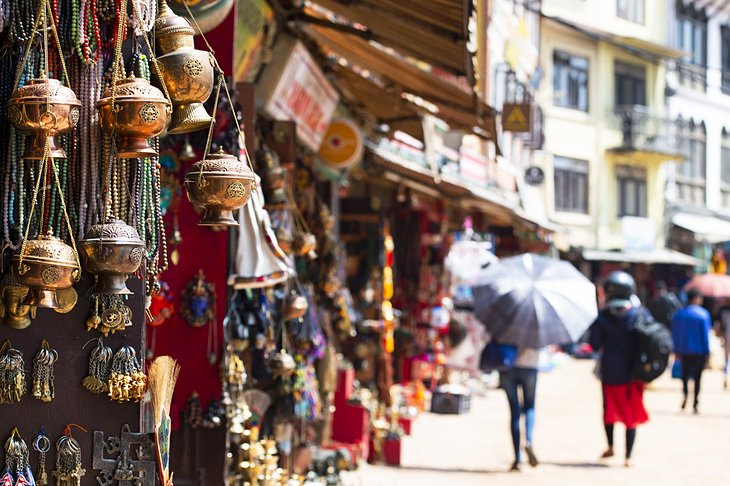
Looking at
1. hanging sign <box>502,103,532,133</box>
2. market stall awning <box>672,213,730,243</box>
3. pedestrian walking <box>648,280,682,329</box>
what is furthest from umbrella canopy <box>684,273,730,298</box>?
market stall awning <box>672,213,730,243</box>

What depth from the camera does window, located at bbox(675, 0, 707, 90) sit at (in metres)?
39.9

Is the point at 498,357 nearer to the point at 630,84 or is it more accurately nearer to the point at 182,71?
the point at 182,71

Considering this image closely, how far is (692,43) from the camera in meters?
40.5

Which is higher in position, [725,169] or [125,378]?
[725,169]

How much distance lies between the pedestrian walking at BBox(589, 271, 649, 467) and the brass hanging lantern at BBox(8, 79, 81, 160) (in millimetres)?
8156

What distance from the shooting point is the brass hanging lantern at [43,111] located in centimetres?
373

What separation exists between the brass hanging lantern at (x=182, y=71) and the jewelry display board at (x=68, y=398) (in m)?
0.68

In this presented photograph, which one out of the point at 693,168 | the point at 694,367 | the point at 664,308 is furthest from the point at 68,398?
the point at 693,168

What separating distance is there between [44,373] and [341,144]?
22.8 ft

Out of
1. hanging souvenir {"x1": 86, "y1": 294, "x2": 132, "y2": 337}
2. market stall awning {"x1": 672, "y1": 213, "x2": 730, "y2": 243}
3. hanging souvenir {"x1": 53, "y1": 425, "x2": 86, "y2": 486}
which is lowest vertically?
hanging souvenir {"x1": 53, "y1": 425, "x2": 86, "y2": 486}

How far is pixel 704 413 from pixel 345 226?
20.1 feet

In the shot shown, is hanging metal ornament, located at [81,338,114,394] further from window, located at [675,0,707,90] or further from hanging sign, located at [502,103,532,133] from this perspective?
window, located at [675,0,707,90]

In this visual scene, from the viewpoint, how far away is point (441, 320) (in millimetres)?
16578

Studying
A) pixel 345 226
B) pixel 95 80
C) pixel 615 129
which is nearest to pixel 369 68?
pixel 345 226
